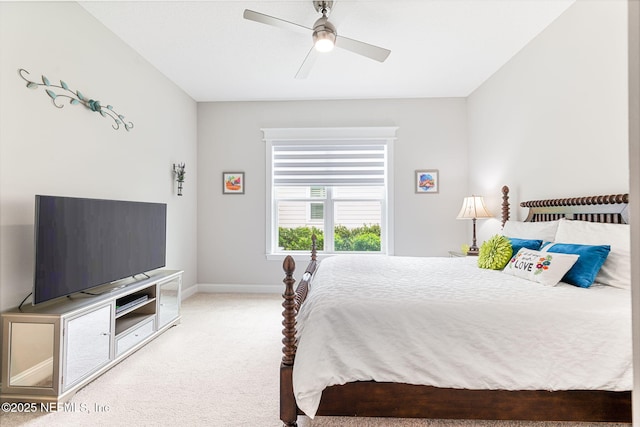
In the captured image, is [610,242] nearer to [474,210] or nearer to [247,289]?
[474,210]

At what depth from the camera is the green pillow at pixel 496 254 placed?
2459mm

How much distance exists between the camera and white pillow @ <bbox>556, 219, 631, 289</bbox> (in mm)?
1899

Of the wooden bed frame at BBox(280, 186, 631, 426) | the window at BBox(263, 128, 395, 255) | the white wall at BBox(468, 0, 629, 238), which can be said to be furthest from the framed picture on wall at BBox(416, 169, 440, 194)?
the wooden bed frame at BBox(280, 186, 631, 426)

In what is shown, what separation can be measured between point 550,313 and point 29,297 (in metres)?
2.99

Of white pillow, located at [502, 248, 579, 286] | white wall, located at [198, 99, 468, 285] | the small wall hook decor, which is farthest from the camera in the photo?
white wall, located at [198, 99, 468, 285]

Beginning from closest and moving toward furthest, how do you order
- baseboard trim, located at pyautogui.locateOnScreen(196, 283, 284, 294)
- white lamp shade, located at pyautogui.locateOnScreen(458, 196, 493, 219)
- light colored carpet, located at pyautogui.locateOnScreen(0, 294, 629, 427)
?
light colored carpet, located at pyautogui.locateOnScreen(0, 294, 629, 427) < white lamp shade, located at pyautogui.locateOnScreen(458, 196, 493, 219) < baseboard trim, located at pyautogui.locateOnScreen(196, 283, 284, 294)

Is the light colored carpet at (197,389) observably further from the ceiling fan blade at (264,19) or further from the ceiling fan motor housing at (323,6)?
the ceiling fan motor housing at (323,6)

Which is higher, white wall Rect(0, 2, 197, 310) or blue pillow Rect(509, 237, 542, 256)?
white wall Rect(0, 2, 197, 310)

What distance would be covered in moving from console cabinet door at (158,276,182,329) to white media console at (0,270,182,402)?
1.62 ft

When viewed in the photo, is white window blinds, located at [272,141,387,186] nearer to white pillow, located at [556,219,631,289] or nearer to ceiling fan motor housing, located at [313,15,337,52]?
ceiling fan motor housing, located at [313,15,337,52]

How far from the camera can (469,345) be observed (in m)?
1.52

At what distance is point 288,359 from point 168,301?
1951 millimetres

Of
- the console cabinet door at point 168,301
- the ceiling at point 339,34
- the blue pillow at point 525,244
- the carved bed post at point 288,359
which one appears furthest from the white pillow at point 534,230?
the console cabinet door at point 168,301

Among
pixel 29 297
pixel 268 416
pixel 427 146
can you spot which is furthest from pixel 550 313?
pixel 427 146
